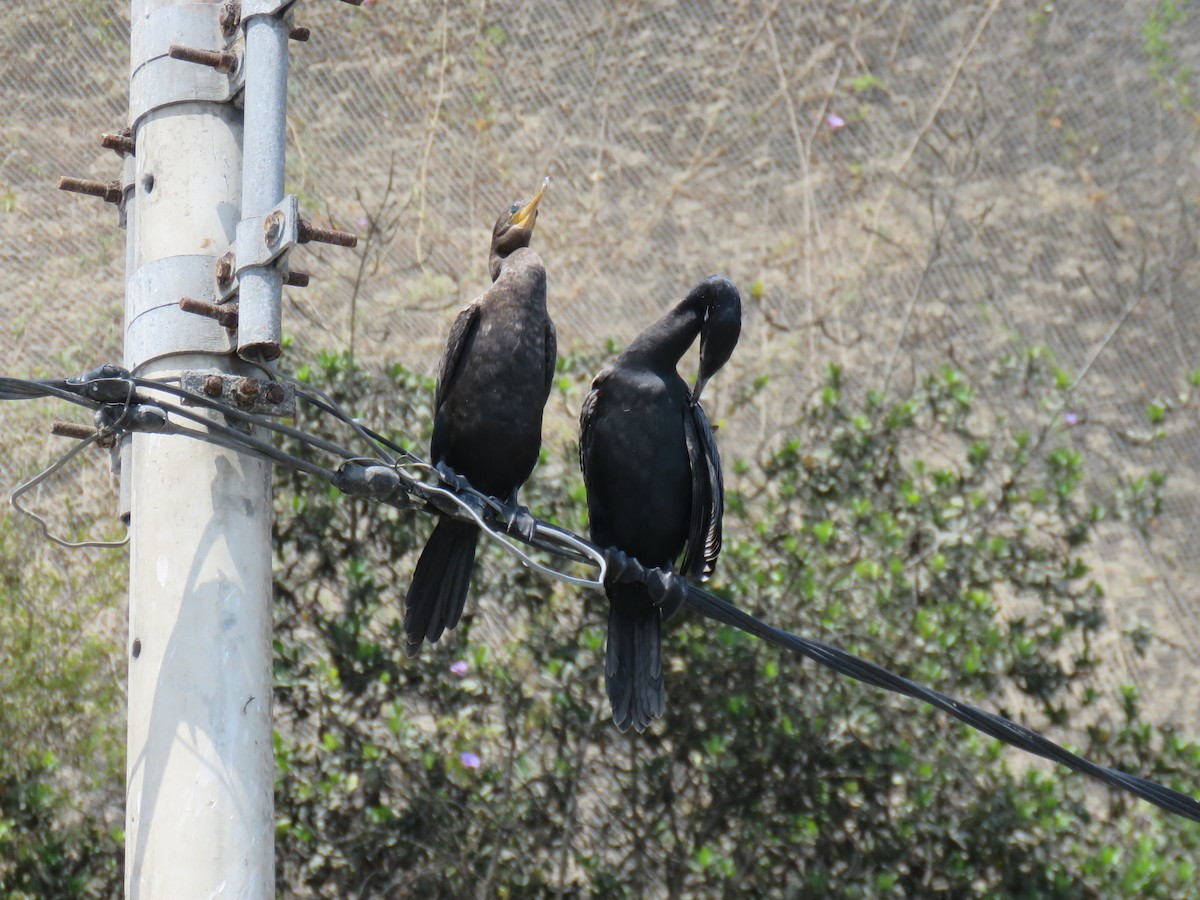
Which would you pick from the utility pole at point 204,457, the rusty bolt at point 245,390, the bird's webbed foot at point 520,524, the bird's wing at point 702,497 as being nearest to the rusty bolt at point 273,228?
the utility pole at point 204,457

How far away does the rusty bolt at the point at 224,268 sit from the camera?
3.16 metres

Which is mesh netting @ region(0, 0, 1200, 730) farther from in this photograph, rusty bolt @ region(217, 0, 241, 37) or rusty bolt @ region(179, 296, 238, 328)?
rusty bolt @ region(179, 296, 238, 328)

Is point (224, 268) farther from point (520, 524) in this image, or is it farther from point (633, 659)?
point (633, 659)

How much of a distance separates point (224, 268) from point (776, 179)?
574 centimetres

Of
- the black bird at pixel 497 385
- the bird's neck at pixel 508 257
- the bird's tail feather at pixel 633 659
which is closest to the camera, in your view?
the bird's tail feather at pixel 633 659

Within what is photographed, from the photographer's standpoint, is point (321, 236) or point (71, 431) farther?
point (71, 431)

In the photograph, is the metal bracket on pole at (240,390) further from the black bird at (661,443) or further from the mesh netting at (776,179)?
the mesh netting at (776,179)

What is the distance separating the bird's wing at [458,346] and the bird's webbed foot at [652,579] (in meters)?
0.89

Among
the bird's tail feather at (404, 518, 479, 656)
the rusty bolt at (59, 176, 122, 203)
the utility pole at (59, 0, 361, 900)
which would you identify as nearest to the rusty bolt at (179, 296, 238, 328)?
the utility pole at (59, 0, 361, 900)

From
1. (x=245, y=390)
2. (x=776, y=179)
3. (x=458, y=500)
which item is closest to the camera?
(x=245, y=390)

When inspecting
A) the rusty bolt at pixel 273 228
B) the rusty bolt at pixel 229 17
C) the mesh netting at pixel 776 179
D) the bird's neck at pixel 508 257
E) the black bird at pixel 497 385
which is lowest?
the rusty bolt at pixel 273 228

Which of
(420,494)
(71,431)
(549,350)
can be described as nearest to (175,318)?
(71,431)

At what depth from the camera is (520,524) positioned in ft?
11.8

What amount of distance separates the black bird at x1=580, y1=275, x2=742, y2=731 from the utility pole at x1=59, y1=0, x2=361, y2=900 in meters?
1.25
